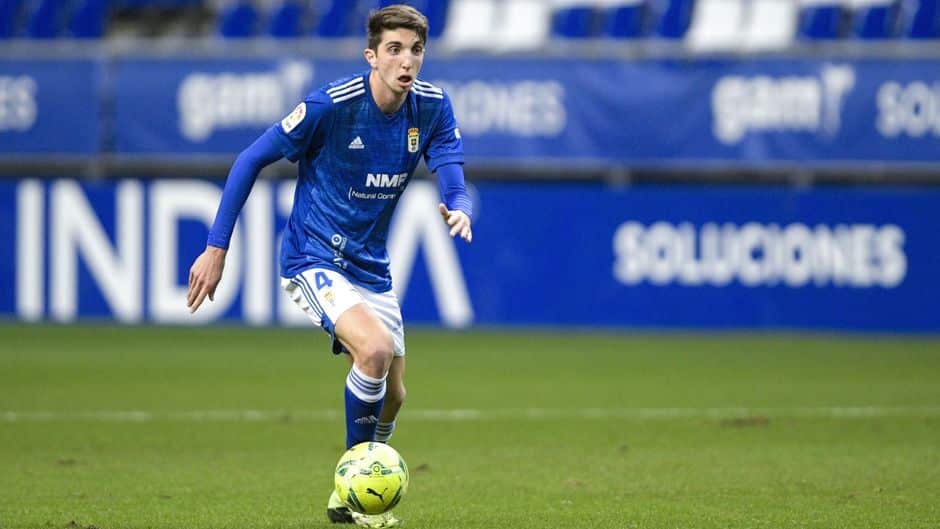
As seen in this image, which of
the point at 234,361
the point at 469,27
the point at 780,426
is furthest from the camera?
the point at 469,27

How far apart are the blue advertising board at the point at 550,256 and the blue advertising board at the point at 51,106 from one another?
2.79 ft

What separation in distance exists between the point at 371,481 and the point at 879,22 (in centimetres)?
1536

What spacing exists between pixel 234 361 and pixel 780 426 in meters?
6.59

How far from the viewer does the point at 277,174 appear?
20469 millimetres

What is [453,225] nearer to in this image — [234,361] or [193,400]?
[193,400]

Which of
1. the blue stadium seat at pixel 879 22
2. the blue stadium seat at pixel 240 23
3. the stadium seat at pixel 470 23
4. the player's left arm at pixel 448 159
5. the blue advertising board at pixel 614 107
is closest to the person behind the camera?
the player's left arm at pixel 448 159

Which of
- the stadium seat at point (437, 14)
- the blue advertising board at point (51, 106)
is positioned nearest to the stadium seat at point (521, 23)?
the stadium seat at point (437, 14)

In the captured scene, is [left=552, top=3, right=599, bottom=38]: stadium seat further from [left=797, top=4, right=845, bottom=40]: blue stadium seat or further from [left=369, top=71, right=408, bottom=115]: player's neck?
[left=369, top=71, right=408, bottom=115]: player's neck

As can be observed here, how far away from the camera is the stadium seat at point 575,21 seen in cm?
2075

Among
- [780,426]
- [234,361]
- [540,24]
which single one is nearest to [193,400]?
[234,361]

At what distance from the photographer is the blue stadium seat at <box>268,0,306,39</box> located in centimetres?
2172

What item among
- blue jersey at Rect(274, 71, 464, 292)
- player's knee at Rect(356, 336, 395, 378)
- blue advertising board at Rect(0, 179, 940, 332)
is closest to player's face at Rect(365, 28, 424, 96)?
blue jersey at Rect(274, 71, 464, 292)

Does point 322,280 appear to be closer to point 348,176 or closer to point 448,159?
point 348,176

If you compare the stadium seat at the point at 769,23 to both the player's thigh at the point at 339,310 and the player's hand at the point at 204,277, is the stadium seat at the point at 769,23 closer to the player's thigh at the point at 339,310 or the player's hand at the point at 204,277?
the player's thigh at the point at 339,310
